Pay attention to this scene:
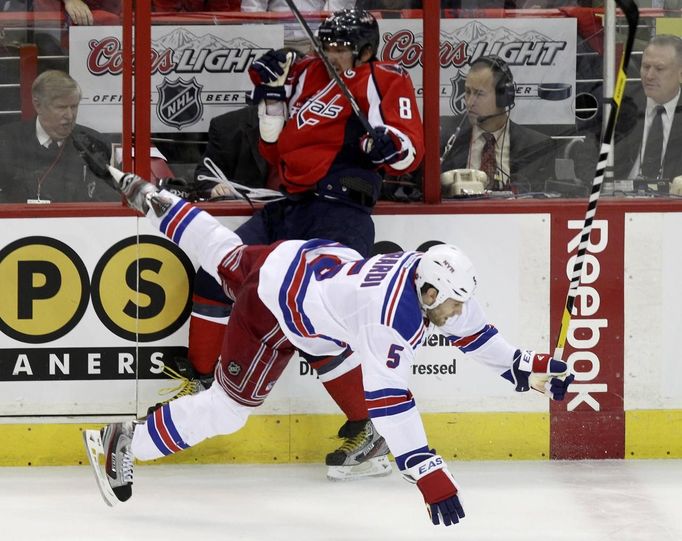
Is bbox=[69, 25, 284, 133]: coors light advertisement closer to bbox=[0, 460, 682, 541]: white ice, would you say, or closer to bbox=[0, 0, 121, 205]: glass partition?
bbox=[0, 0, 121, 205]: glass partition

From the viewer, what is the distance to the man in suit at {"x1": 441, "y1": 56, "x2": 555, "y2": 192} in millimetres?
4523

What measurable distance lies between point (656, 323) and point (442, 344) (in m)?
0.70

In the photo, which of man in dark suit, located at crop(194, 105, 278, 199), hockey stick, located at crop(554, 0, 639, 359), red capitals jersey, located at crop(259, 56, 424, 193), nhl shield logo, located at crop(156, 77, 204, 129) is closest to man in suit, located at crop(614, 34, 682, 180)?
hockey stick, located at crop(554, 0, 639, 359)

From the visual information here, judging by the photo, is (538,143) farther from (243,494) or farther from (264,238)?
(243,494)

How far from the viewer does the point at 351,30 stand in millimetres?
4246

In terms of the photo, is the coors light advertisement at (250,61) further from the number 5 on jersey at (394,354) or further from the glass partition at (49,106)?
the number 5 on jersey at (394,354)

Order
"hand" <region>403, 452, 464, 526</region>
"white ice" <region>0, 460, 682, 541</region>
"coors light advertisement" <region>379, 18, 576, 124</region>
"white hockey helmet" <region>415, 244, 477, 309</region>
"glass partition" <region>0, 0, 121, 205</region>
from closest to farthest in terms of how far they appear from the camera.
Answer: "hand" <region>403, 452, 464, 526</region>
"white hockey helmet" <region>415, 244, 477, 309</region>
"white ice" <region>0, 460, 682, 541</region>
"glass partition" <region>0, 0, 121, 205</region>
"coors light advertisement" <region>379, 18, 576, 124</region>

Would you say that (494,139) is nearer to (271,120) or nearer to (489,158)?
(489,158)

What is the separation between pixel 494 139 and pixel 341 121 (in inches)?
21.9

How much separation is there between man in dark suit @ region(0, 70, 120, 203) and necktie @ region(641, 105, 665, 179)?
1.75 metres

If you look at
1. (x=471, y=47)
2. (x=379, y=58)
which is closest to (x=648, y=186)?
(x=471, y=47)

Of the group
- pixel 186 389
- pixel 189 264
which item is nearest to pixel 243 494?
pixel 186 389

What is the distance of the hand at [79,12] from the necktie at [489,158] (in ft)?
4.35

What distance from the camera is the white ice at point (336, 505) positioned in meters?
3.74
